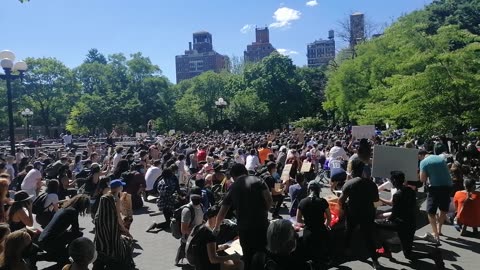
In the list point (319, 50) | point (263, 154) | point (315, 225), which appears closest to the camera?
point (315, 225)

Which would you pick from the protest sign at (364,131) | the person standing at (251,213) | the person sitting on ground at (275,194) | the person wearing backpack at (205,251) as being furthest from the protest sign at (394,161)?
the protest sign at (364,131)

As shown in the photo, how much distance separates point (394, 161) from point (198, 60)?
17070cm

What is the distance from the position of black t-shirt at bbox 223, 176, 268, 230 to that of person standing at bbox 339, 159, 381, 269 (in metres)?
1.62

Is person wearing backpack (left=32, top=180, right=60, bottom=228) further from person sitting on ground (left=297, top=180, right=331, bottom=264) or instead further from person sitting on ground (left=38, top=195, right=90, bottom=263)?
person sitting on ground (left=297, top=180, right=331, bottom=264)

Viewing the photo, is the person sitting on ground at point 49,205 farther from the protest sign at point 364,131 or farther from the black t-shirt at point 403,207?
the protest sign at point 364,131

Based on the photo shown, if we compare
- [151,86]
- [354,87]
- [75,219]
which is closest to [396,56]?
[354,87]

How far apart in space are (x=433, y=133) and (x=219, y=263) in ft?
34.1

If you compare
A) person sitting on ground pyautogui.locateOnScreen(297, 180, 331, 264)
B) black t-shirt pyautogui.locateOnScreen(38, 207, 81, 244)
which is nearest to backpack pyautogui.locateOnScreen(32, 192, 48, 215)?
black t-shirt pyautogui.locateOnScreen(38, 207, 81, 244)

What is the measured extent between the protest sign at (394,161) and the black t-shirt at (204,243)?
A: 379 cm

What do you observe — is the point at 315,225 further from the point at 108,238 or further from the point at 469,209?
the point at 469,209

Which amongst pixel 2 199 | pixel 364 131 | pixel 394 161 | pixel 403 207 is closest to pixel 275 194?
pixel 394 161

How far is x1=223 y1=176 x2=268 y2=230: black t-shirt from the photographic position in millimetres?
5578

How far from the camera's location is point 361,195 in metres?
6.46

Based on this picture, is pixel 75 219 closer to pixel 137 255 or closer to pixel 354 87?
pixel 137 255
